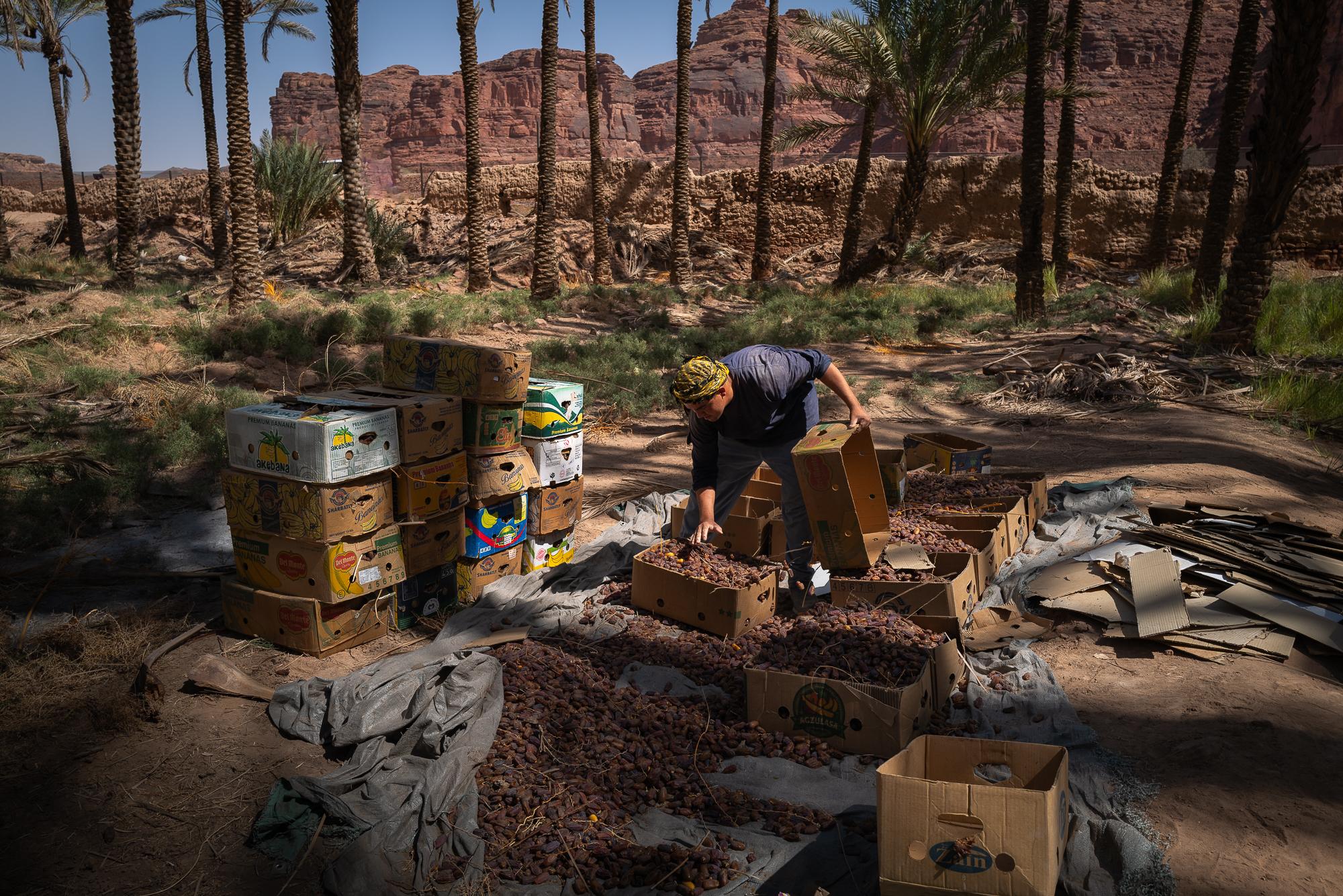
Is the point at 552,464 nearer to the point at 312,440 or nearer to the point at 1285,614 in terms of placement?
the point at 312,440

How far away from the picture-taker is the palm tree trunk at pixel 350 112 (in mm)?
14617

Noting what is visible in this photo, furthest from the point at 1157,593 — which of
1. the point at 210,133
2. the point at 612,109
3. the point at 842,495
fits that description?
the point at 612,109

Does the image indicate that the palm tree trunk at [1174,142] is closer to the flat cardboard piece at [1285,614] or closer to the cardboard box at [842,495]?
the flat cardboard piece at [1285,614]

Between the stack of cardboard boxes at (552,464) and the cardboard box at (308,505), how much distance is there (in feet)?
3.72

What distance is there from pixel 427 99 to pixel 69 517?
282ft

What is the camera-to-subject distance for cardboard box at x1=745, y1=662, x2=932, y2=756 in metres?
3.38

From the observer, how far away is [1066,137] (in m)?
16.8

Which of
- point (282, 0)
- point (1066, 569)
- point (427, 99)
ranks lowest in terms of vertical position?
point (1066, 569)

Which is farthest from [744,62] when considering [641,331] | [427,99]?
[641,331]

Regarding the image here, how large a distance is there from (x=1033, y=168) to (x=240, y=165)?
1293 centimetres

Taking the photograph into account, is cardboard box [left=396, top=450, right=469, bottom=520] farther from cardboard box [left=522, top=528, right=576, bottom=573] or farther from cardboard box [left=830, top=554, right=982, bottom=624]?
cardboard box [left=830, top=554, right=982, bottom=624]

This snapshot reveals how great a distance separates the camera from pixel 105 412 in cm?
801

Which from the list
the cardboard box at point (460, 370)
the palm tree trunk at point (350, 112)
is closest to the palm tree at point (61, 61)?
the palm tree trunk at point (350, 112)

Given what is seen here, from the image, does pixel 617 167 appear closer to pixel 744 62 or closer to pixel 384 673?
pixel 384 673
